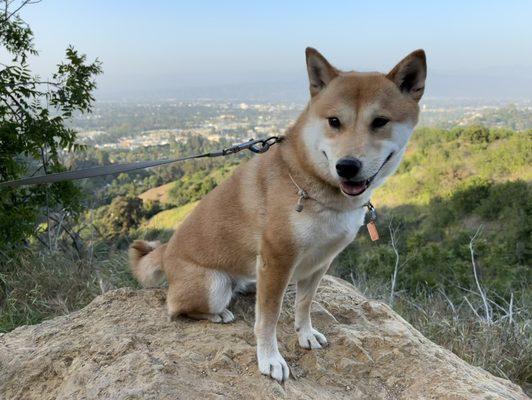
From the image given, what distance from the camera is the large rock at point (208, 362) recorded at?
2770 millimetres

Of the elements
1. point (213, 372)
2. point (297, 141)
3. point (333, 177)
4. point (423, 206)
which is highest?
point (297, 141)

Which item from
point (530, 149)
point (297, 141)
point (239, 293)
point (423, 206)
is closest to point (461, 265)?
point (239, 293)

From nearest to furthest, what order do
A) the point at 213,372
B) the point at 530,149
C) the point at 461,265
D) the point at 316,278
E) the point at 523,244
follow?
1. the point at 213,372
2. the point at 316,278
3. the point at 461,265
4. the point at 523,244
5. the point at 530,149

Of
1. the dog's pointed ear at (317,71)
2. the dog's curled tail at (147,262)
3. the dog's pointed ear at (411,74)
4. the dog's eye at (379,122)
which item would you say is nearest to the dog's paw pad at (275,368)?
the dog's curled tail at (147,262)

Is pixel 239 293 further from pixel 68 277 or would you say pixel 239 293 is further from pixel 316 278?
pixel 68 277

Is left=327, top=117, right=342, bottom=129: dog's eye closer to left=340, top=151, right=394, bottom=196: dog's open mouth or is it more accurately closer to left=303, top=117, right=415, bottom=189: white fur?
left=303, top=117, right=415, bottom=189: white fur

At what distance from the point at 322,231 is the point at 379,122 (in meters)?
0.75

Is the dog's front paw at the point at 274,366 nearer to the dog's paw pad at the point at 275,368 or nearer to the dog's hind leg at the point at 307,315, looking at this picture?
the dog's paw pad at the point at 275,368

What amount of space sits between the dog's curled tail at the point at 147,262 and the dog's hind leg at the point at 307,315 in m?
1.29

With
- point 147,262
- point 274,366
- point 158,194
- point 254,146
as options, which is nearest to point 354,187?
point 254,146

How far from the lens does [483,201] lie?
69.2 ft

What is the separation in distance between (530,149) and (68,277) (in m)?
29.2

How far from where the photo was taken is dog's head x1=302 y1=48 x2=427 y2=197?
2.69 meters

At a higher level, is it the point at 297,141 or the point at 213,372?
the point at 297,141
